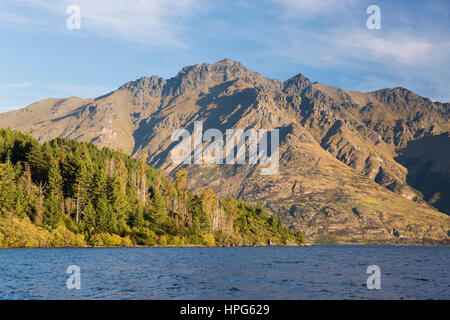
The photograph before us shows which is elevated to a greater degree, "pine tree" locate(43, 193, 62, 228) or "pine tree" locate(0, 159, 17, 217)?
"pine tree" locate(0, 159, 17, 217)

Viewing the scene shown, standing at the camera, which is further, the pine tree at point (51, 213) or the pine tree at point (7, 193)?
the pine tree at point (51, 213)

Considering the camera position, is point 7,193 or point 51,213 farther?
point 51,213

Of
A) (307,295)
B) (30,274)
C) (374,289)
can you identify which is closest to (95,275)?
(30,274)

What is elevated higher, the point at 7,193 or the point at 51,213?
the point at 7,193

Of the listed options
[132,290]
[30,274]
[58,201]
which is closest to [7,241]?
[58,201]

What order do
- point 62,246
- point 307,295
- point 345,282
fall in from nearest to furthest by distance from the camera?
point 307,295 < point 345,282 < point 62,246

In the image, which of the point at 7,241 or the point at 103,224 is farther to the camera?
the point at 103,224

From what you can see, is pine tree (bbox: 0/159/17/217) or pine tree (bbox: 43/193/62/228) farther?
pine tree (bbox: 43/193/62/228)

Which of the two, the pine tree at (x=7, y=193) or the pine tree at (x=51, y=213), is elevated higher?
the pine tree at (x=7, y=193)
